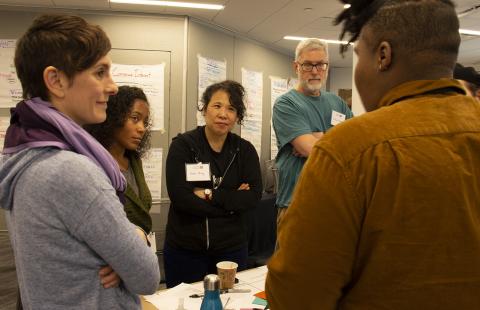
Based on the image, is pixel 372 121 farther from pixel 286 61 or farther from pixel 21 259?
pixel 286 61

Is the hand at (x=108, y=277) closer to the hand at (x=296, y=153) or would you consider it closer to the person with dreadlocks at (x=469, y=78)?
the hand at (x=296, y=153)

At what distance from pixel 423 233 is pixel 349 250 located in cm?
13

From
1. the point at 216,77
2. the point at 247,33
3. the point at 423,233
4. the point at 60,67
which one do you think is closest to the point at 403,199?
the point at 423,233

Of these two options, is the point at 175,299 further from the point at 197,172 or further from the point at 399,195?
the point at 399,195

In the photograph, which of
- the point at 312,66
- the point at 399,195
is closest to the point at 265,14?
the point at 312,66

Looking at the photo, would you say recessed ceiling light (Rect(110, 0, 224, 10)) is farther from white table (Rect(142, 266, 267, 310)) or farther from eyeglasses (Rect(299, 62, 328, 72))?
white table (Rect(142, 266, 267, 310))

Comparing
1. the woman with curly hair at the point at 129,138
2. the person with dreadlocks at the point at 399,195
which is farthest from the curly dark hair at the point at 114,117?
the person with dreadlocks at the point at 399,195

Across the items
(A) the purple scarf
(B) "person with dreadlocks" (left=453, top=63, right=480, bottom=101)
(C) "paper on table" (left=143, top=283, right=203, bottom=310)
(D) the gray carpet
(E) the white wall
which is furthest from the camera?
(E) the white wall

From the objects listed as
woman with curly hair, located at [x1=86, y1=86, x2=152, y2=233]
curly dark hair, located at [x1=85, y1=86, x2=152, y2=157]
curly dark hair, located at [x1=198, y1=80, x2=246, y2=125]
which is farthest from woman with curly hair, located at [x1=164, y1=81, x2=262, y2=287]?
curly dark hair, located at [x1=85, y1=86, x2=152, y2=157]

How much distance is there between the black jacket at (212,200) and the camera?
2135mm

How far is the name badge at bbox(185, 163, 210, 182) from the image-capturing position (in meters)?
2.21

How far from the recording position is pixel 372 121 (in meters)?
0.75

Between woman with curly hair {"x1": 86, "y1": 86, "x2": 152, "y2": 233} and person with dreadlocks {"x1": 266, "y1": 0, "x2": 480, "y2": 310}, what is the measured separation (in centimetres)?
107

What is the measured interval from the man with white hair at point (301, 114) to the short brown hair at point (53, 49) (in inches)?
50.3
